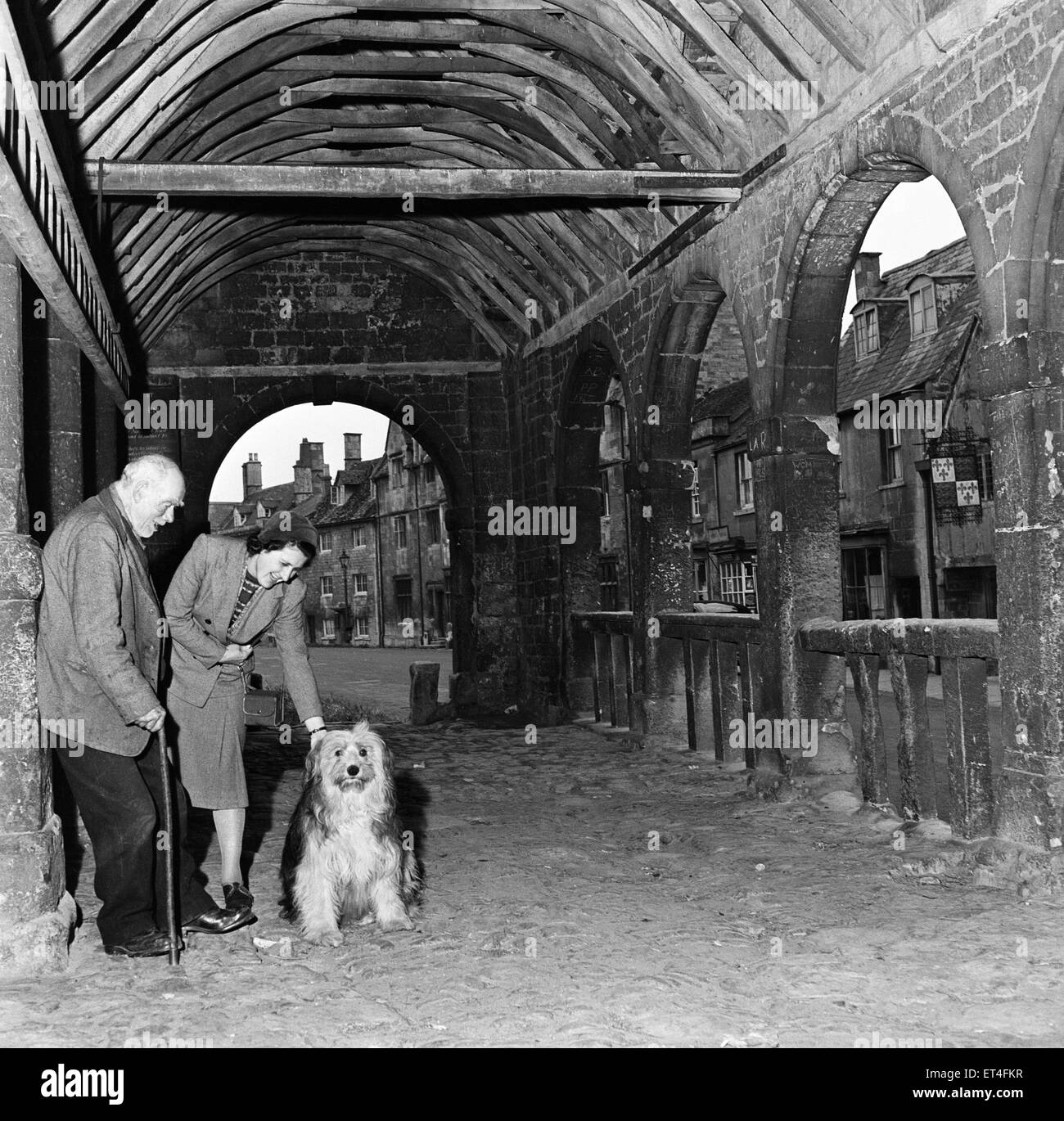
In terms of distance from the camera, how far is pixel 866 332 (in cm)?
2411

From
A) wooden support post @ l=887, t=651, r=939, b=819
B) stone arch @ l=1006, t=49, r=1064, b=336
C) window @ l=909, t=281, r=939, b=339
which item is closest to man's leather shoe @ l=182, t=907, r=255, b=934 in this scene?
wooden support post @ l=887, t=651, r=939, b=819

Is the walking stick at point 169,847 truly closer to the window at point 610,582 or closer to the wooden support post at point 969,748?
the wooden support post at point 969,748

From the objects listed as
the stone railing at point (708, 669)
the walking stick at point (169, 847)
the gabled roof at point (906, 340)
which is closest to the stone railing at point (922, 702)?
the stone railing at point (708, 669)

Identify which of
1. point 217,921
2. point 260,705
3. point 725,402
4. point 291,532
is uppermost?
point 725,402

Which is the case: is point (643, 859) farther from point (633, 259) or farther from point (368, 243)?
point (368, 243)

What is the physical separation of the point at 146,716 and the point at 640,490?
628 centimetres

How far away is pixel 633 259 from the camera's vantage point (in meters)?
9.98

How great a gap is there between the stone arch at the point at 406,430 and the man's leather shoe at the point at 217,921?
31.1 feet

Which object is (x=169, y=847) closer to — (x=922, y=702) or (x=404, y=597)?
(x=922, y=702)

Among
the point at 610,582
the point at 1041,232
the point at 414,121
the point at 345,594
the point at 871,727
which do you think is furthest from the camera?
the point at 345,594

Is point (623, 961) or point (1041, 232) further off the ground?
point (1041, 232)

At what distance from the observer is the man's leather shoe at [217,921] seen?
184 inches

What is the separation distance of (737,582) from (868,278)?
676 cm

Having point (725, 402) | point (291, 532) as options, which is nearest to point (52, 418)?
point (291, 532)
